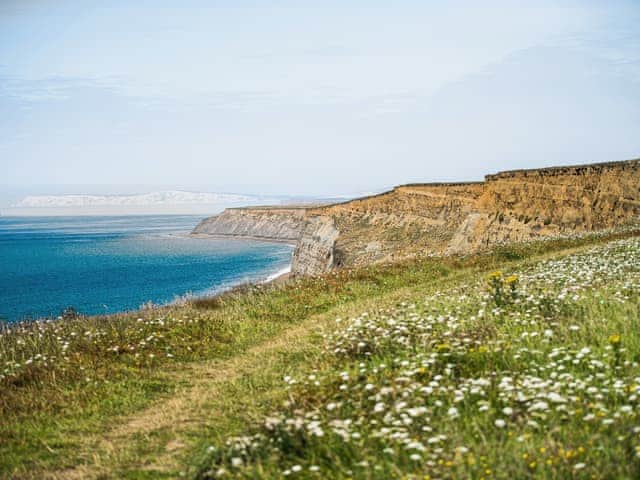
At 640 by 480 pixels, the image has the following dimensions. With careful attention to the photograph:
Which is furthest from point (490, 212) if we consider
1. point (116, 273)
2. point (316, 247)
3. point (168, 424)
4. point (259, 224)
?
point (259, 224)

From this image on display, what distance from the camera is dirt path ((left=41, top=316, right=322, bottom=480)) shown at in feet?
20.1

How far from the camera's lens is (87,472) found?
19.8 feet

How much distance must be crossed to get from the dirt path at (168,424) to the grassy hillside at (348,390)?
0.03 meters

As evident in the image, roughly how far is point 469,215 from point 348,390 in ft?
131

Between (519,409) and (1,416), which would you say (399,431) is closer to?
(519,409)

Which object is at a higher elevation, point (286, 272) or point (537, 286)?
point (537, 286)

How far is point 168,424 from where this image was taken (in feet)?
24.1

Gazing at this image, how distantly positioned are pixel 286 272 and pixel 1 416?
67.4 meters

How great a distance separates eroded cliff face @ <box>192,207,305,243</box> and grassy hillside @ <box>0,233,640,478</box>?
12985 cm

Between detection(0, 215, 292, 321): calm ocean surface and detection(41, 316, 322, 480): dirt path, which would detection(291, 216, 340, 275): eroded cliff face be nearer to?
detection(0, 215, 292, 321): calm ocean surface

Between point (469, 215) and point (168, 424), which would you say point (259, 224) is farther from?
point (168, 424)

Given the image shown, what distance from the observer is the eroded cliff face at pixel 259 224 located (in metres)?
149

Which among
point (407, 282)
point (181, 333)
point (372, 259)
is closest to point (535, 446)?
point (181, 333)

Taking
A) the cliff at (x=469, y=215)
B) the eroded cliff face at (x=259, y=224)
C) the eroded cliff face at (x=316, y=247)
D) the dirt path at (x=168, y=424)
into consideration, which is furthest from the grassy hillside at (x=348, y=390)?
the eroded cliff face at (x=259, y=224)
